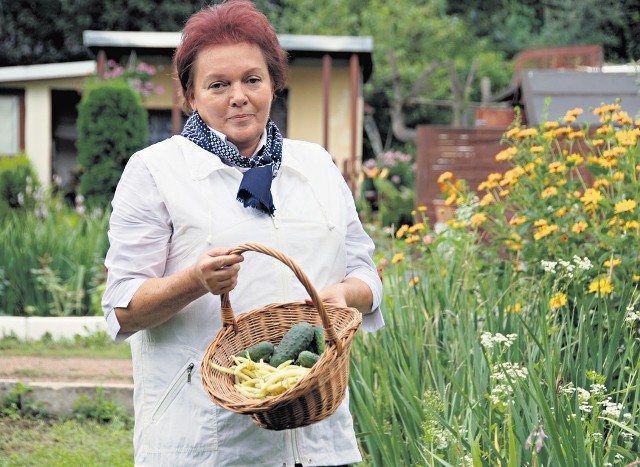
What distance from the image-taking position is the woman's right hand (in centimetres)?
232

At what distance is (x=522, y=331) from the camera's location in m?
3.66

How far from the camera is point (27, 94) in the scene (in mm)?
19484

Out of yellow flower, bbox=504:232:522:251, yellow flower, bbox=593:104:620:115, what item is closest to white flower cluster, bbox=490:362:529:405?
yellow flower, bbox=504:232:522:251

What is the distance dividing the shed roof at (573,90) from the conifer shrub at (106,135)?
5.24 meters

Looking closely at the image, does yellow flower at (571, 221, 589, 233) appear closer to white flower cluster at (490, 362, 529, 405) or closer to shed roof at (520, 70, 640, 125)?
white flower cluster at (490, 362, 529, 405)

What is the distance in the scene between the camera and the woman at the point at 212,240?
253cm

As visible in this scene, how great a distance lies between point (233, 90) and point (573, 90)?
10371 millimetres

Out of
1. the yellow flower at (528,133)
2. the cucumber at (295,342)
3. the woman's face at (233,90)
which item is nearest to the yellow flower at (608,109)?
the yellow flower at (528,133)

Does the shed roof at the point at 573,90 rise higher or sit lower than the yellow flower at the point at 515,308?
higher

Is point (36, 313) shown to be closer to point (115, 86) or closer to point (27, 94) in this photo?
point (115, 86)

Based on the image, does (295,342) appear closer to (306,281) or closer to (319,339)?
(319,339)

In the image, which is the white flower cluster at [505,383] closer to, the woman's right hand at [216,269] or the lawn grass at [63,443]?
the woman's right hand at [216,269]

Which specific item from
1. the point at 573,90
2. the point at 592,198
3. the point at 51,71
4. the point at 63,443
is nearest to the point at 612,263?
the point at 592,198

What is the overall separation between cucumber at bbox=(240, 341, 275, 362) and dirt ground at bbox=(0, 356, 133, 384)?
4.07m
